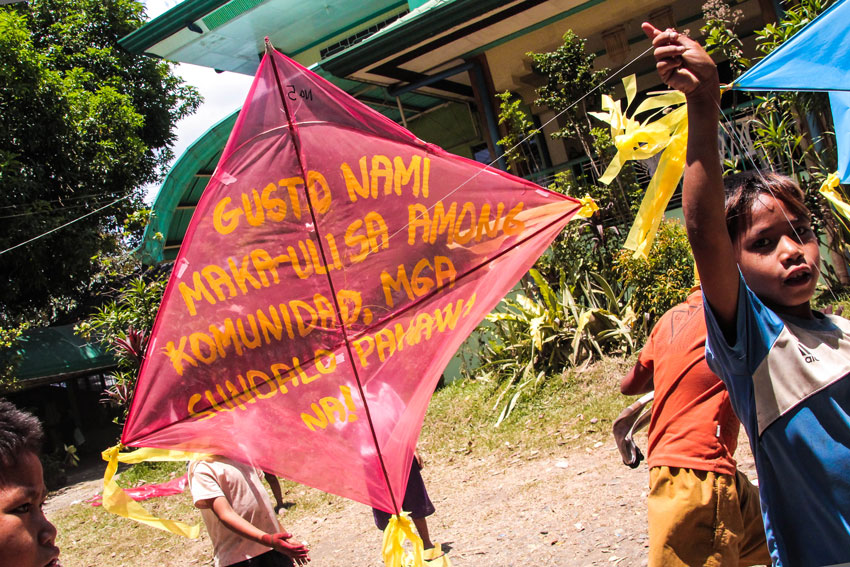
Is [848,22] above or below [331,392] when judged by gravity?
above

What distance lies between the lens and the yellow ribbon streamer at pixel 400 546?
212 centimetres

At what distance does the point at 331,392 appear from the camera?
2.36 m

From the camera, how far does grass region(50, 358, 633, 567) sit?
255 inches

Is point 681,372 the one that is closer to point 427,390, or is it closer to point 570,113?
point 427,390

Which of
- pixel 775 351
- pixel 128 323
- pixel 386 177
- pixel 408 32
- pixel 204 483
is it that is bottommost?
pixel 128 323

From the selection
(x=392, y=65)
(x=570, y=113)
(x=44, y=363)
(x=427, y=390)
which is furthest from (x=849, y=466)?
(x=44, y=363)

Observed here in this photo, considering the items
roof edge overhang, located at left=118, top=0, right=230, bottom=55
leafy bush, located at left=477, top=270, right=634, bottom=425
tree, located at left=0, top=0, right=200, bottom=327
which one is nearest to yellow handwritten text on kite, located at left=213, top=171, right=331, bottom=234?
leafy bush, located at left=477, top=270, right=634, bottom=425

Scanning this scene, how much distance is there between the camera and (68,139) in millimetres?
12703

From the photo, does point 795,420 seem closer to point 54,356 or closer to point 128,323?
point 128,323

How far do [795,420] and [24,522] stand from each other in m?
1.57

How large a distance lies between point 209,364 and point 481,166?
1.11 metres

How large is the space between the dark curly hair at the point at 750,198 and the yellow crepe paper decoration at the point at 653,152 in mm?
148

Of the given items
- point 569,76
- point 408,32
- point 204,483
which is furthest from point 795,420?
point 408,32

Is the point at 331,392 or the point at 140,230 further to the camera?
the point at 140,230
